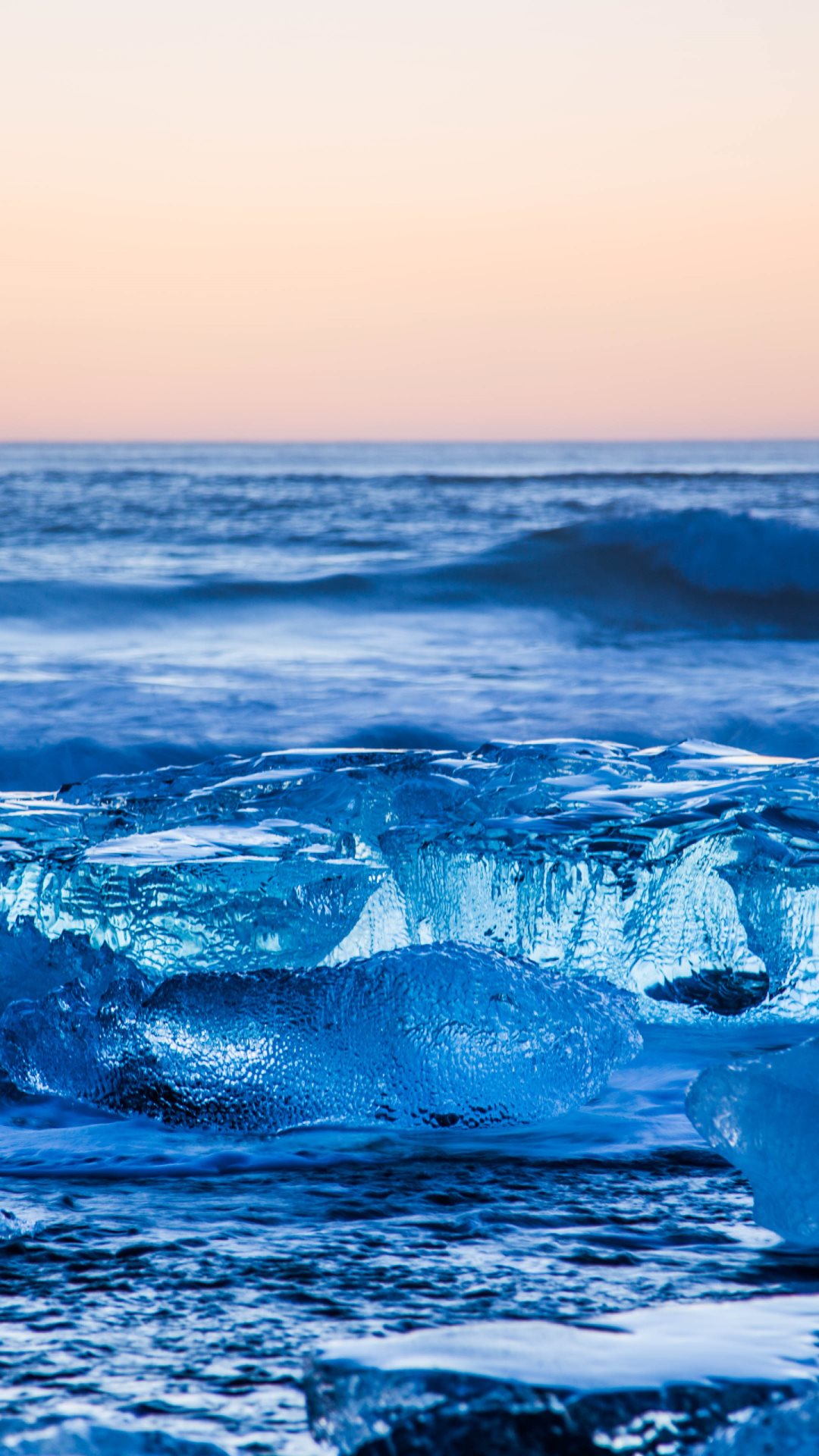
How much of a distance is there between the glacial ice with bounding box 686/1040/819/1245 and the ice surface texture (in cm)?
78

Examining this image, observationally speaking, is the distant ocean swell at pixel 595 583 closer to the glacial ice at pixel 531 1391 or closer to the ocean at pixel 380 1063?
the ocean at pixel 380 1063

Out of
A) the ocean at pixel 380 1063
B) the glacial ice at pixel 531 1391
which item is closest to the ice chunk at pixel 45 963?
the ocean at pixel 380 1063

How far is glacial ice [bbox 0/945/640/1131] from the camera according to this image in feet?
5.41

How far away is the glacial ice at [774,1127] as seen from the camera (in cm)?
124

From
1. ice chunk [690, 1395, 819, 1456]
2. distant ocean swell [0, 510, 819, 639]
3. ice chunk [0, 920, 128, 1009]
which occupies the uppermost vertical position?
distant ocean swell [0, 510, 819, 639]

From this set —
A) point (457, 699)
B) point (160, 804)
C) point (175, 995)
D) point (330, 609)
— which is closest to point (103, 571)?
point (330, 609)

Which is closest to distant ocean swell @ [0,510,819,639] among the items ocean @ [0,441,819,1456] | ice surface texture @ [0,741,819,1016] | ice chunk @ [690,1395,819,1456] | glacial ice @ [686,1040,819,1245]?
ocean @ [0,441,819,1456]

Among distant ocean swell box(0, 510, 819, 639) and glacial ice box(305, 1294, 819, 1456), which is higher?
distant ocean swell box(0, 510, 819, 639)

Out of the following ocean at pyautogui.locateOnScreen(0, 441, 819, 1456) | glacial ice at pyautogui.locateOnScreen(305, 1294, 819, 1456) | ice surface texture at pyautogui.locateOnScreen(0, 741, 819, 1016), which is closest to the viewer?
glacial ice at pyautogui.locateOnScreen(305, 1294, 819, 1456)

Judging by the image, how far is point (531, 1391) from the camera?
34.5 inches

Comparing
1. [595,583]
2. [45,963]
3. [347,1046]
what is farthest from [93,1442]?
[595,583]

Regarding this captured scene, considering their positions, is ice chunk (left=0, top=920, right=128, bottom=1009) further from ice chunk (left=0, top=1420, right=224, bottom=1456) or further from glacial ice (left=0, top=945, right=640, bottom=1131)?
ice chunk (left=0, top=1420, right=224, bottom=1456)

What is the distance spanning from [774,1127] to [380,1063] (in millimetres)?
548

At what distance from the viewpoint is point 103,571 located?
909 cm
